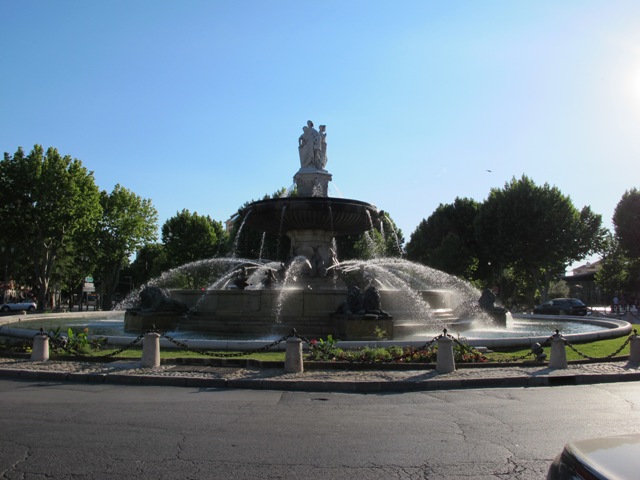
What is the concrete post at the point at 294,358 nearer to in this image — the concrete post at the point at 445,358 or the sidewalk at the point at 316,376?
the sidewalk at the point at 316,376

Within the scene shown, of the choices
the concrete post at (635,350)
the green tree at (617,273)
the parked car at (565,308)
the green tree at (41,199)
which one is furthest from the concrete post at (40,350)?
the green tree at (617,273)

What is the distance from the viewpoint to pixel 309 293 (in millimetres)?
17062

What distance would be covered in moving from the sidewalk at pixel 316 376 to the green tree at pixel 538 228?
36.9 meters

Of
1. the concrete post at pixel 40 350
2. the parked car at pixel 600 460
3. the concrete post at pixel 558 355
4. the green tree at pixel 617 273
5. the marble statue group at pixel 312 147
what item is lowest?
the concrete post at pixel 558 355

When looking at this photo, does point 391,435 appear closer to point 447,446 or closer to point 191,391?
point 447,446

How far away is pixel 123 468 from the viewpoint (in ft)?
16.5

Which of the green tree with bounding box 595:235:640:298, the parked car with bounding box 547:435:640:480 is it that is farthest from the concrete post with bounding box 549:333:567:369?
the green tree with bounding box 595:235:640:298

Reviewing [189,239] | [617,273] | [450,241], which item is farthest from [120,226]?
[617,273]

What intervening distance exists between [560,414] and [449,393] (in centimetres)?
220

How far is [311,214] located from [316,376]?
12.0 m

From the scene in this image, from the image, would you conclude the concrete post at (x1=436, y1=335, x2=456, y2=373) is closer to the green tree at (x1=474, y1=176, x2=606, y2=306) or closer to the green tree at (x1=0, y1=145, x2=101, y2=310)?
the green tree at (x1=0, y1=145, x2=101, y2=310)

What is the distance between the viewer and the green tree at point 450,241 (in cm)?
5181

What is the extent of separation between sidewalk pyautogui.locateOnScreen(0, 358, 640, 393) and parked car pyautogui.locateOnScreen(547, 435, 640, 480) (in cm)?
691

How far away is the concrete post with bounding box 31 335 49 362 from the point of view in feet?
39.9
